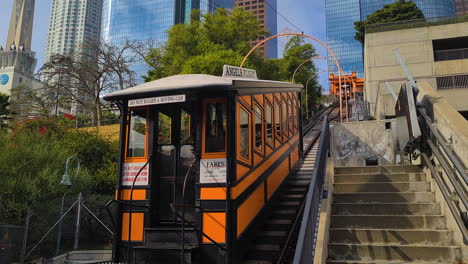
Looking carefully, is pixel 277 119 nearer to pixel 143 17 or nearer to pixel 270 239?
pixel 270 239

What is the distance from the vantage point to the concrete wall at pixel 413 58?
88.2ft

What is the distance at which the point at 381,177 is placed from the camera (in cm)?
793

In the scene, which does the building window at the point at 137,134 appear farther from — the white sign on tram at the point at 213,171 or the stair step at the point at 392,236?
the stair step at the point at 392,236

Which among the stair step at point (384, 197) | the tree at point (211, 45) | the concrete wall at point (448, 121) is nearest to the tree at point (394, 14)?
the tree at point (211, 45)

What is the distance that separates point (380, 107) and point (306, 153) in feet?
27.7

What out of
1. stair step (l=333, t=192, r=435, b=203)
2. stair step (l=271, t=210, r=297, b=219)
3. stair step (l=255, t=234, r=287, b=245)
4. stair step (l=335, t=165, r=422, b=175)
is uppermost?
stair step (l=335, t=165, r=422, b=175)

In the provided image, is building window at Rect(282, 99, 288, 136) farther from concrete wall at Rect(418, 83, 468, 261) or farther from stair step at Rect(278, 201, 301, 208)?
concrete wall at Rect(418, 83, 468, 261)

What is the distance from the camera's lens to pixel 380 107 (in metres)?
21.0

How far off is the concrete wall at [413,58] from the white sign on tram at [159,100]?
2252 cm

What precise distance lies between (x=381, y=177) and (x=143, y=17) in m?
119

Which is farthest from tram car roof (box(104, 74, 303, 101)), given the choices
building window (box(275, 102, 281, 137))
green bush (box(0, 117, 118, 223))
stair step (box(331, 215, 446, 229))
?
green bush (box(0, 117, 118, 223))

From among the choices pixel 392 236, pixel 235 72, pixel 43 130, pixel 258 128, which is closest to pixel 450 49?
pixel 235 72

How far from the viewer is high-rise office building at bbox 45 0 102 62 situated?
479 feet

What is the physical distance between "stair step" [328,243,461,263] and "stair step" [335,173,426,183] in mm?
2479
